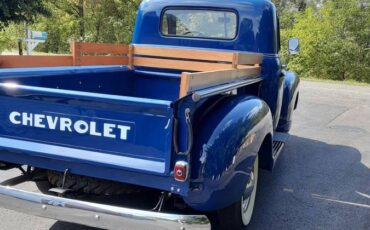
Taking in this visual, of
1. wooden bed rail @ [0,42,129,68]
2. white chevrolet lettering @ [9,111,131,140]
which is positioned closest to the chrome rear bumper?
white chevrolet lettering @ [9,111,131,140]

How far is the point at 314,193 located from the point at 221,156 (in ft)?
7.25

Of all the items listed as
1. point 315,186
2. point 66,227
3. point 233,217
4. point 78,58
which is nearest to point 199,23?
point 78,58

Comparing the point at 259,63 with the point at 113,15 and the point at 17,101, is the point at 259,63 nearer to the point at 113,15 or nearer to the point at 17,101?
the point at 17,101

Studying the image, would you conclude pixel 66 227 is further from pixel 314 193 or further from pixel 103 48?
pixel 314 193

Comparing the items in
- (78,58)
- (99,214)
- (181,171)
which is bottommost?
(99,214)

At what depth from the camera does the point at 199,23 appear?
5004 millimetres

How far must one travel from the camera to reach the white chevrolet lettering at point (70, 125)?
2518 mm

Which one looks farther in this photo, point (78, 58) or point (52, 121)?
point (78, 58)

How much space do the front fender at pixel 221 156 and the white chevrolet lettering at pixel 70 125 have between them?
46cm

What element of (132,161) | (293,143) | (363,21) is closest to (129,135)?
(132,161)

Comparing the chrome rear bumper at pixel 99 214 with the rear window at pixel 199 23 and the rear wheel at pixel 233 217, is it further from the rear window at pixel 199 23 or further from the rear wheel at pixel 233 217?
the rear window at pixel 199 23

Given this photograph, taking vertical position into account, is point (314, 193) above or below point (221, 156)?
below

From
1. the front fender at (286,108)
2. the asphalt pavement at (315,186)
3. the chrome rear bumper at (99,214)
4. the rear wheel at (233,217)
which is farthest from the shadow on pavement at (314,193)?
the chrome rear bumper at (99,214)

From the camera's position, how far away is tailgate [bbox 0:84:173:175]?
2439 mm
